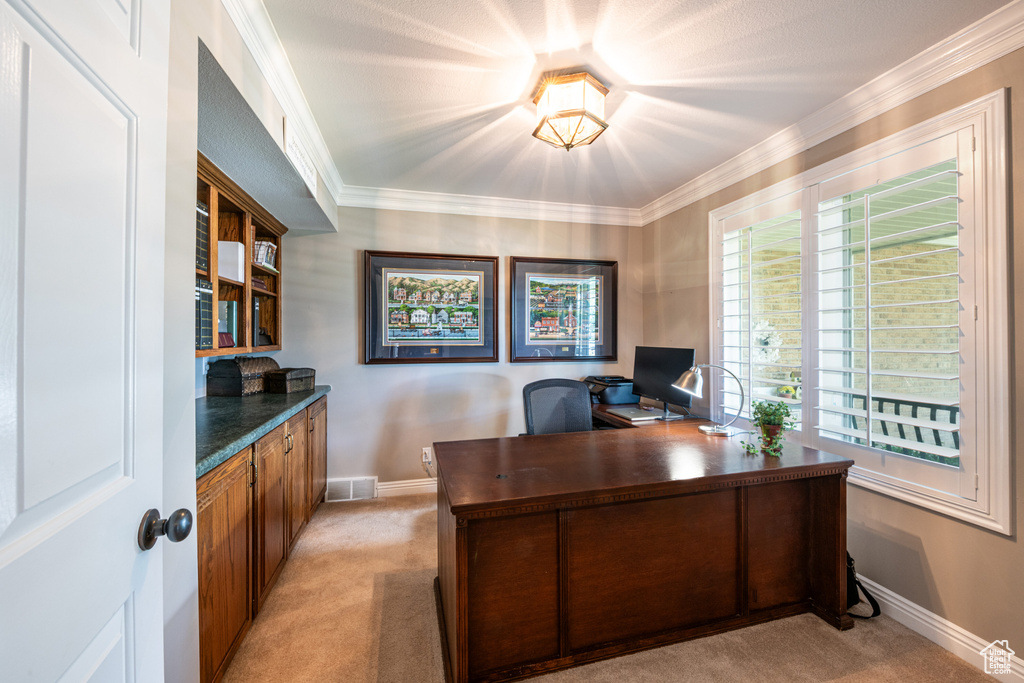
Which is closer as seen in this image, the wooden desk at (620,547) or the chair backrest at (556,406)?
the wooden desk at (620,547)

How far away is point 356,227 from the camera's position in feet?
11.1

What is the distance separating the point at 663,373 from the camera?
303cm

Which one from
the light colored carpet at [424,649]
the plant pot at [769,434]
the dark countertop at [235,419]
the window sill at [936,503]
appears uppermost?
the dark countertop at [235,419]

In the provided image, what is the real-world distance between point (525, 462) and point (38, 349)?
→ 1547mm

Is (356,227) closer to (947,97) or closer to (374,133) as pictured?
(374,133)

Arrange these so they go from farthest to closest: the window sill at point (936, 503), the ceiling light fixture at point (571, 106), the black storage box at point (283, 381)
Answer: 1. the black storage box at point (283, 381)
2. the ceiling light fixture at point (571, 106)
3. the window sill at point (936, 503)

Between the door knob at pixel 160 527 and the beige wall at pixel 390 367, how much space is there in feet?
8.81

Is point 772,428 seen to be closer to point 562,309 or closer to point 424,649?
point 424,649

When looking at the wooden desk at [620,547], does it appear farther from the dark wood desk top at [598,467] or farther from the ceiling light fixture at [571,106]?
the ceiling light fixture at [571,106]

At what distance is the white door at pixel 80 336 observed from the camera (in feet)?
1.54

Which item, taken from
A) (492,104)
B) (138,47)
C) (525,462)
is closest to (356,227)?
(492,104)

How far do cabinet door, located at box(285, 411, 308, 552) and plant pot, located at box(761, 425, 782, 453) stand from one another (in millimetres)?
2433

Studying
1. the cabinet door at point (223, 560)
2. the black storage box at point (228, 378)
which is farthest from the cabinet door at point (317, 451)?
the cabinet door at point (223, 560)

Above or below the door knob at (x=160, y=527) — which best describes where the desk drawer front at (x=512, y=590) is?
below
